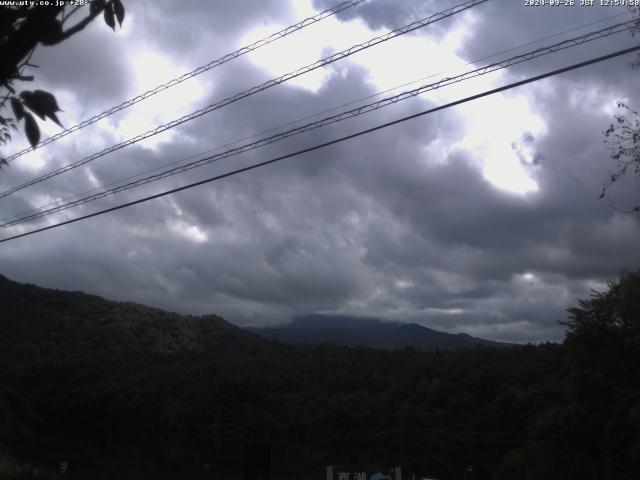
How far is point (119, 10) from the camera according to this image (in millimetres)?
4074

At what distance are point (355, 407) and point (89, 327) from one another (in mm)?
40313

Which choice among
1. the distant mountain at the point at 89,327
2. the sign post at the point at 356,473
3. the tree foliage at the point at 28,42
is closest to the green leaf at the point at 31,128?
the tree foliage at the point at 28,42

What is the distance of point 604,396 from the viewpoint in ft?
65.5

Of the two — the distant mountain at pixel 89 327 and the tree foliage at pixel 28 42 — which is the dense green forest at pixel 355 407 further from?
the tree foliage at pixel 28 42

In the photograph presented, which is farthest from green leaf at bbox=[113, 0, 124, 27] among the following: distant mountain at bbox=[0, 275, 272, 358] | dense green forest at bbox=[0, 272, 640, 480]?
distant mountain at bbox=[0, 275, 272, 358]

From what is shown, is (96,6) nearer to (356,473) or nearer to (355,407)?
(356,473)

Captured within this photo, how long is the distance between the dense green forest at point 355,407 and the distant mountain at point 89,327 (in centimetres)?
581

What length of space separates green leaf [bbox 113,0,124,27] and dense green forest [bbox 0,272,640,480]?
16.9m

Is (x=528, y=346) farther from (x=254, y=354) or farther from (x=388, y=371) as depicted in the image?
(x=254, y=354)

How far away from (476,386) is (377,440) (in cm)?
789

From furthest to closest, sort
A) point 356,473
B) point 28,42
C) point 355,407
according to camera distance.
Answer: point 355,407
point 356,473
point 28,42

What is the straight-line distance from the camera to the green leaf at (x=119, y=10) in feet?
13.3

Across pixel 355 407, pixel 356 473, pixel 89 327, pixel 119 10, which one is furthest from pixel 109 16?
pixel 89 327

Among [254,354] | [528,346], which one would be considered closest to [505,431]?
[528,346]
